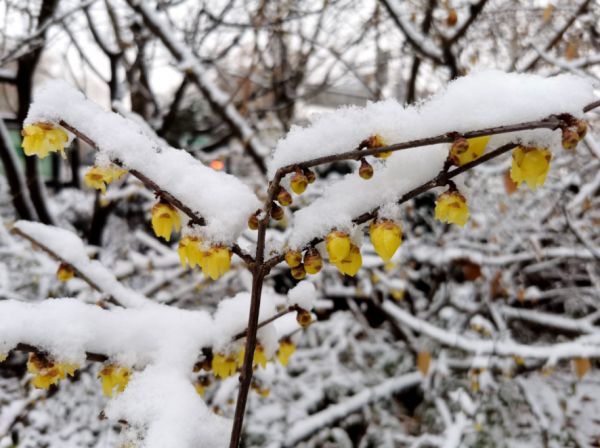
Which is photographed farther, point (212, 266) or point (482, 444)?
point (482, 444)

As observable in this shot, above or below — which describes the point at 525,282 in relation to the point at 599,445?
above

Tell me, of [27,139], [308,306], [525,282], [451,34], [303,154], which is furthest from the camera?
[525,282]

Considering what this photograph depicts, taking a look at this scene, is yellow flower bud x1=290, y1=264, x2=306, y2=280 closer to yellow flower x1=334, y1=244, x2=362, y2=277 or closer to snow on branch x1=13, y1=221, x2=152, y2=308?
yellow flower x1=334, y1=244, x2=362, y2=277

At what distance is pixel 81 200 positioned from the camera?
6.07 meters

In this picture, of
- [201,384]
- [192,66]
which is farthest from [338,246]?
[192,66]

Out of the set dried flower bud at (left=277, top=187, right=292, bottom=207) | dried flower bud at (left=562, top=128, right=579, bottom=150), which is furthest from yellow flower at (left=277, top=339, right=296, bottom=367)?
dried flower bud at (left=562, top=128, right=579, bottom=150)

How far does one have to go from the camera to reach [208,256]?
89cm

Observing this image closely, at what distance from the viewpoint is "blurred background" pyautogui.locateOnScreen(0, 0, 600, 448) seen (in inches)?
114

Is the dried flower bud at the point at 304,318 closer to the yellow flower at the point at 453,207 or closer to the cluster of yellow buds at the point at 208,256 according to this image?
the cluster of yellow buds at the point at 208,256

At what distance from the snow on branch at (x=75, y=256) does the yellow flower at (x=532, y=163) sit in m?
0.95

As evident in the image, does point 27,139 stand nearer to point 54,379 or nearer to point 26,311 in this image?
point 26,311

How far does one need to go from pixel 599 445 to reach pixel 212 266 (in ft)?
9.96

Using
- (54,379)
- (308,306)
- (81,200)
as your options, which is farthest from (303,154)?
(81,200)

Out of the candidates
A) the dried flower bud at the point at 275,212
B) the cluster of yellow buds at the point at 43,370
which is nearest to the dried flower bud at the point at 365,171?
the dried flower bud at the point at 275,212
